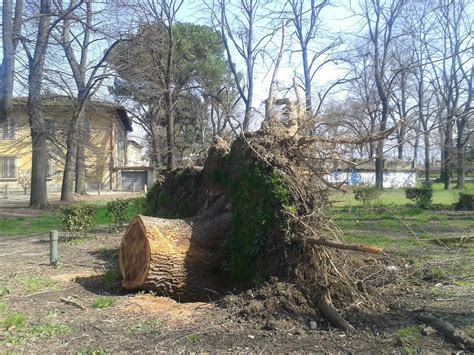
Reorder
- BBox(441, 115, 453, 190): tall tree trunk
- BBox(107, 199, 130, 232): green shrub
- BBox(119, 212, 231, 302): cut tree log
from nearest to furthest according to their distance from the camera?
BBox(119, 212, 231, 302): cut tree log < BBox(441, 115, 453, 190): tall tree trunk < BBox(107, 199, 130, 232): green shrub

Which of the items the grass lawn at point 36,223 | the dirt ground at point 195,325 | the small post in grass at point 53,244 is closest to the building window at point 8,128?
the grass lawn at point 36,223

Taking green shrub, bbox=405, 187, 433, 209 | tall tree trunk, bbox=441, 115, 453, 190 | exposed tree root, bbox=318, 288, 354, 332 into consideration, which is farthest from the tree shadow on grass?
green shrub, bbox=405, 187, 433, 209

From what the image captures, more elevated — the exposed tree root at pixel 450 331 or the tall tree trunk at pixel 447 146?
the tall tree trunk at pixel 447 146

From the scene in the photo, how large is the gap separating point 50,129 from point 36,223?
7365 millimetres

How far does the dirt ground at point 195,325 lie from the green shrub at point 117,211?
6.88 m

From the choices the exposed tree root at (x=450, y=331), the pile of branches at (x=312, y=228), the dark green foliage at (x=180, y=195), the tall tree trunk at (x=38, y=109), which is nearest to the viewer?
the exposed tree root at (x=450, y=331)

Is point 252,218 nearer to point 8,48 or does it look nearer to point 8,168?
point 8,48

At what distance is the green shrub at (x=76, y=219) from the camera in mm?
12773

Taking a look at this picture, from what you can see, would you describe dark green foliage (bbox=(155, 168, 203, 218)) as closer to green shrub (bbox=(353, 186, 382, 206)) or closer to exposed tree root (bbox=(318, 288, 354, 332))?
exposed tree root (bbox=(318, 288, 354, 332))

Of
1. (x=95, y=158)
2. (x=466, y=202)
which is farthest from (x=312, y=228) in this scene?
(x=95, y=158)

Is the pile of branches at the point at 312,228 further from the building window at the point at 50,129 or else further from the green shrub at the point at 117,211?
the building window at the point at 50,129

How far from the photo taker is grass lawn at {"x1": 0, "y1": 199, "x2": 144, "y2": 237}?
52.2 feet

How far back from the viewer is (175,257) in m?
7.24

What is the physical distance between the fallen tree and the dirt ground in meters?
0.45
